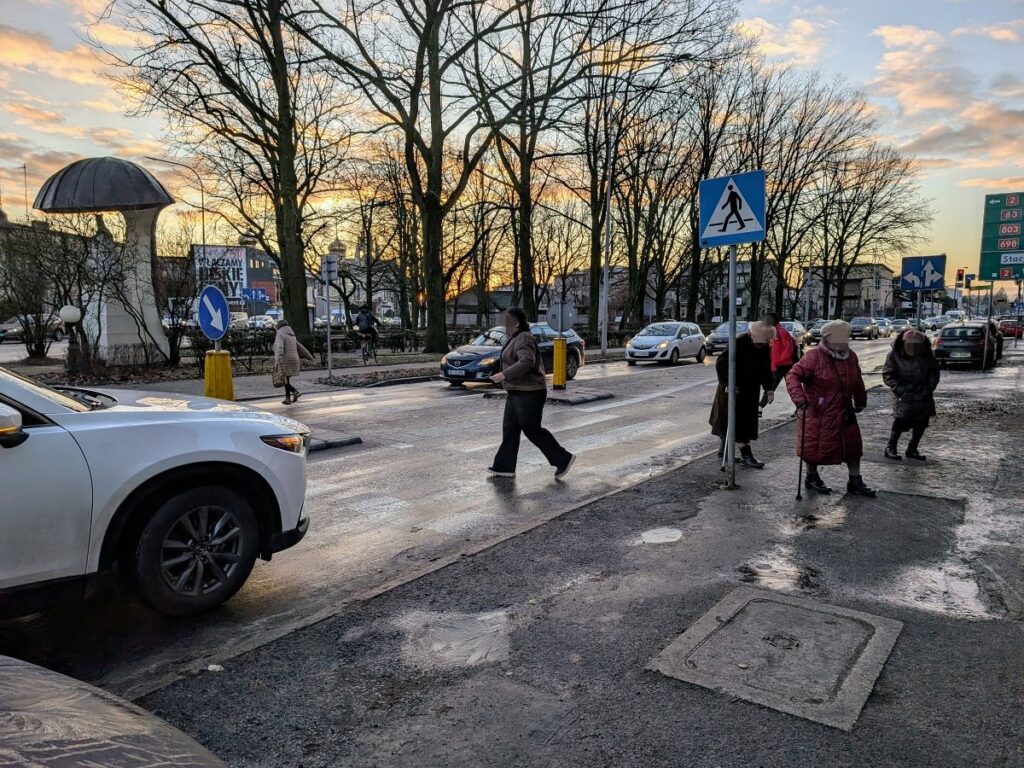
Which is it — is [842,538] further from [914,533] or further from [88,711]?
[88,711]

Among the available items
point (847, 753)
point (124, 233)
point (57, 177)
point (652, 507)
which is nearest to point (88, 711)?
point (847, 753)

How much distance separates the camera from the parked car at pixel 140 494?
10.6 ft

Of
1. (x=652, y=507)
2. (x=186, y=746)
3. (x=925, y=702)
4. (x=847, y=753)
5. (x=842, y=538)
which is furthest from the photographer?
(x=652, y=507)

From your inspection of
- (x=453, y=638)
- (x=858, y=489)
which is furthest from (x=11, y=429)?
(x=858, y=489)

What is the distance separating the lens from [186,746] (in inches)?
66.2

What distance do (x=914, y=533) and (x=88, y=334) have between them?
21128 millimetres

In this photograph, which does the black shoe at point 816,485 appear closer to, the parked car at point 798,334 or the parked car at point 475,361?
the parked car at point 475,361

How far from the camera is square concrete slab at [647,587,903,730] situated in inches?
119

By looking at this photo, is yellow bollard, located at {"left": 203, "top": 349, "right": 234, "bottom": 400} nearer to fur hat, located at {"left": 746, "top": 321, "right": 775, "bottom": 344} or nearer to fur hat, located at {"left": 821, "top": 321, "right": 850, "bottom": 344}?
fur hat, located at {"left": 746, "top": 321, "right": 775, "bottom": 344}

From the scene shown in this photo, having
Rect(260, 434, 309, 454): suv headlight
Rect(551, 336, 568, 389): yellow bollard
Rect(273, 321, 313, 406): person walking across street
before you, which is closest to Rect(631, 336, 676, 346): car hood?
Rect(551, 336, 568, 389): yellow bollard

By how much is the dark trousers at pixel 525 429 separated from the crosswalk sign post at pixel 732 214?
1.86 meters

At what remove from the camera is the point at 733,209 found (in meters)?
6.30

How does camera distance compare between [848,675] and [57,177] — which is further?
[57,177]

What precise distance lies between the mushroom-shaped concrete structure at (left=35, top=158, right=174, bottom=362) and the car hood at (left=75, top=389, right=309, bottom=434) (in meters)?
16.4
